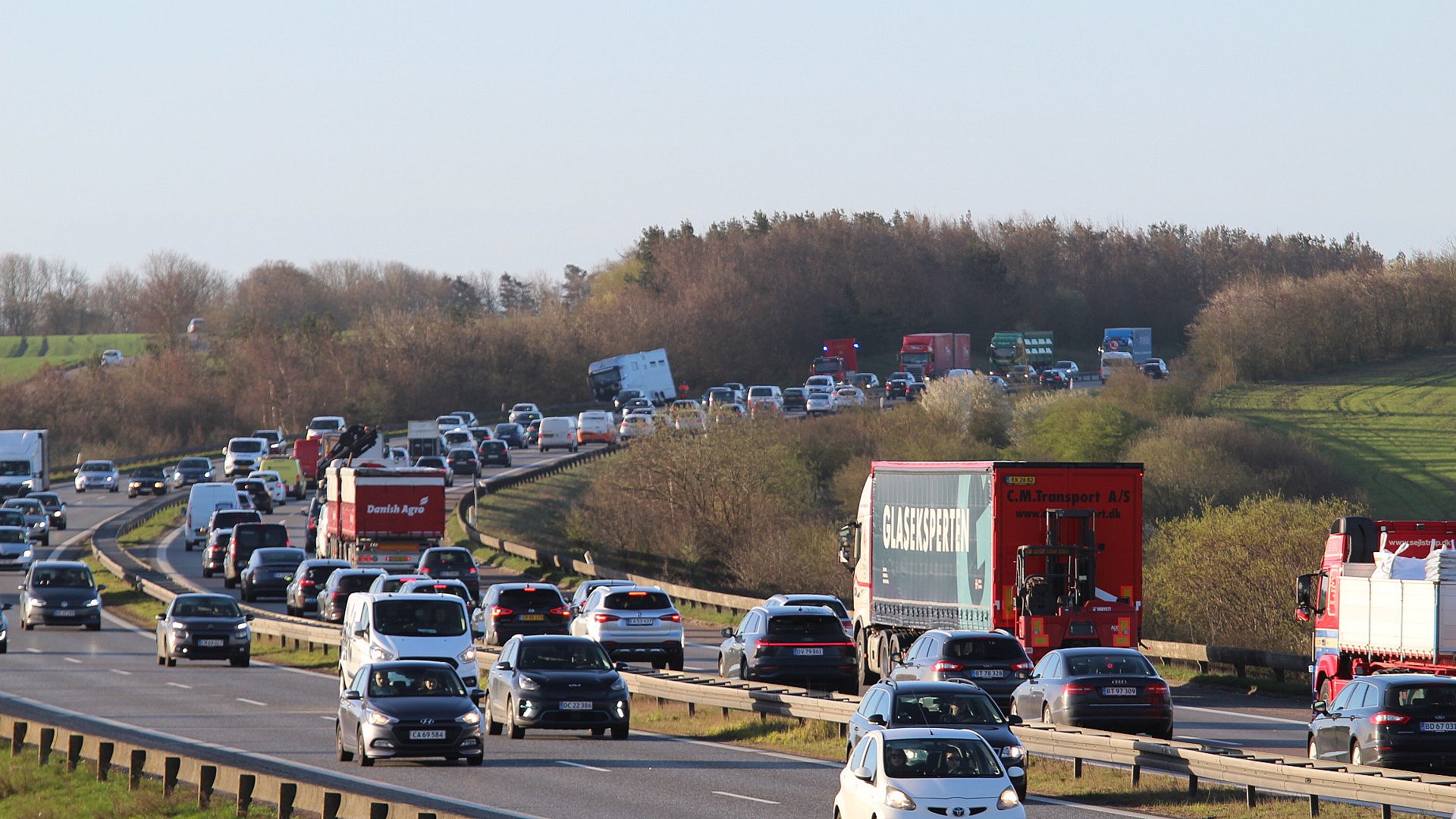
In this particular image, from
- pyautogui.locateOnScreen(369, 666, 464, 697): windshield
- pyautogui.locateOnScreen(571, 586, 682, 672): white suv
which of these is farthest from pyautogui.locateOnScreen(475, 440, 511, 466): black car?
pyautogui.locateOnScreen(369, 666, 464, 697): windshield

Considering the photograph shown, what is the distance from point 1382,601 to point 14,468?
6694 cm

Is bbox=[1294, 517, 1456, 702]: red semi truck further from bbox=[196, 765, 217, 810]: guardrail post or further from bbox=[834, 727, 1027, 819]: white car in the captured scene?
bbox=[196, 765, 217, 810]: guardrail post

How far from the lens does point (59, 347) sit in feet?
536

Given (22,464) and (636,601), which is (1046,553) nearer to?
(636,601)

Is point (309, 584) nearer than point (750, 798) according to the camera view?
No

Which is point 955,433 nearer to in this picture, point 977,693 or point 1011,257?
point 977,693

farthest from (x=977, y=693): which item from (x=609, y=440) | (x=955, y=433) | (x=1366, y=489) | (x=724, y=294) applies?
(x=724, y=294)

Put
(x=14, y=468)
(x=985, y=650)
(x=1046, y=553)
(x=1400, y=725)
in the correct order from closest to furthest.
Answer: (x=1400, y=725) → (x=985, y=650) → (x=1046, y=553) → (x=14, y=468)

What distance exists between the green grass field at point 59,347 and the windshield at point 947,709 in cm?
13917

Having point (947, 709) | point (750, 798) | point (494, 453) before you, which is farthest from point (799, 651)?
point (494, 453)

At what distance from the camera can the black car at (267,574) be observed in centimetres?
4575

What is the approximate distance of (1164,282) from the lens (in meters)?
161

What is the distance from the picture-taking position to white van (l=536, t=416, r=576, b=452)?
92188mm

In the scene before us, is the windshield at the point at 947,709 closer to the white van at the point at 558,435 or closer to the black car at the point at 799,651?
the black car at the point at 799,651
